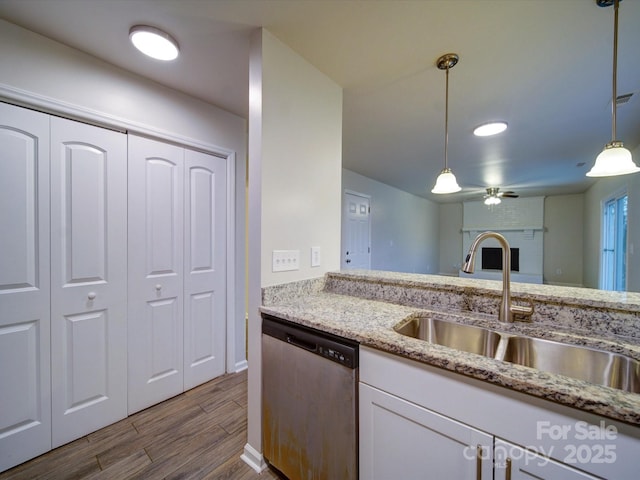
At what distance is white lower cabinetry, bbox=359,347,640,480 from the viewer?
652 millimetres

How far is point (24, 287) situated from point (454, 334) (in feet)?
7.64

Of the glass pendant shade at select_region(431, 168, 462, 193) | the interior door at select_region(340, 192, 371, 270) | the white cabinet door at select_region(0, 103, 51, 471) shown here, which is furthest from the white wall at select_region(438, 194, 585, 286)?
the white cabinet door at select_region(0, 103, 51, 471)

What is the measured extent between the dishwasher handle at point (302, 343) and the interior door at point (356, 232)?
3.02 metres

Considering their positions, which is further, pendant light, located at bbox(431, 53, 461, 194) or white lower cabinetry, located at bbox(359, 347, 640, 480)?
pendant light, located at bbox(431, 53, 461, 194)

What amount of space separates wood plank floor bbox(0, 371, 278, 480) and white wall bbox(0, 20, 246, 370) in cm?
59

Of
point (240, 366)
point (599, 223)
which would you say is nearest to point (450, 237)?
point (599, 223)

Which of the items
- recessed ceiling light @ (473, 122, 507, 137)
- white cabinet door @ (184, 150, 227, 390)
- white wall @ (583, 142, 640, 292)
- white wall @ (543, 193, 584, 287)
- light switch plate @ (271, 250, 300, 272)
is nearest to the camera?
light switch plate @ (271, 250, 300, 272)

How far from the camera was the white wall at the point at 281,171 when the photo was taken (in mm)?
1414

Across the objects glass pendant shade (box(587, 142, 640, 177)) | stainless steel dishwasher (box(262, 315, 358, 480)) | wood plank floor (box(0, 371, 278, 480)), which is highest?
glass pendant shade (box(587, 142, 640, 177))

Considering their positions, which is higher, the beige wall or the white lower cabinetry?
the beige wall

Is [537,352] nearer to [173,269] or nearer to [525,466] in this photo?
[525,466]

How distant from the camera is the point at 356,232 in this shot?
4.60m

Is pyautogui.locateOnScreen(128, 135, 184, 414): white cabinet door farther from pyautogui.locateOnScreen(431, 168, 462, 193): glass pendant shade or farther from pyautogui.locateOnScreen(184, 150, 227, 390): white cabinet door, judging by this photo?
pyautogui.locateOnScreen(431, 168, 462, 193): glass pendant shade

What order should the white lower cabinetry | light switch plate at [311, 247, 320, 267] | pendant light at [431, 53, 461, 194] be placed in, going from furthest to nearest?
1. light switch plate at [311, 247, 320, 267]
2. pendant light at [431, 53, 461, 194]
3. the white lower cabinetry
